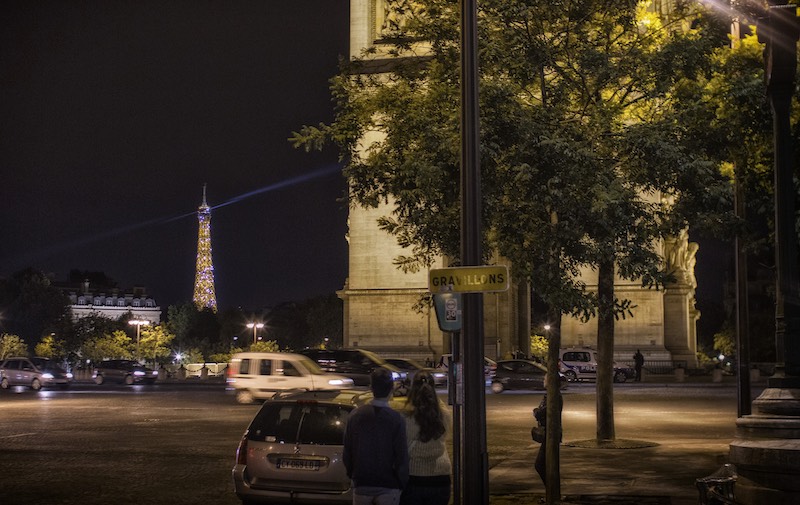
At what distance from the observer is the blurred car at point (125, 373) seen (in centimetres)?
5741

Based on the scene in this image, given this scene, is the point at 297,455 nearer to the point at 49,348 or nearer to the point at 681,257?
the point at 681,257

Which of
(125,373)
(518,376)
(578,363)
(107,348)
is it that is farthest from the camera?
(107,348)

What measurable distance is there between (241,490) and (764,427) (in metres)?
5.33

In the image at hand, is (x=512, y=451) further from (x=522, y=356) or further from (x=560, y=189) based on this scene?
(x=522, y=356)

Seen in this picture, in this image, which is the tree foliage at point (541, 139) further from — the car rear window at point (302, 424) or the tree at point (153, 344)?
the tree at point (153, 344)

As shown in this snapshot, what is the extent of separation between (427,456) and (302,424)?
11.4 ft

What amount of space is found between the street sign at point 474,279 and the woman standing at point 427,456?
6.59ft

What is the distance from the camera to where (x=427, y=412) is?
8.28 metres

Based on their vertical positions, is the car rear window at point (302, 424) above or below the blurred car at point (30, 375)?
above

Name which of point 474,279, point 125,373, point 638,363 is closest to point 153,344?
point 125,373

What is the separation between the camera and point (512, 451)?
64.5ft

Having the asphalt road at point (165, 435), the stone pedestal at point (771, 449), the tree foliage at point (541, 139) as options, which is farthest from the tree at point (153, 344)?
the stone pedestal at point (771, 449)

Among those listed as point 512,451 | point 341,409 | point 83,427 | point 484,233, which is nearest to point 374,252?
point 83,427

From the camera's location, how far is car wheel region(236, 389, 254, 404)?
33.3 m
